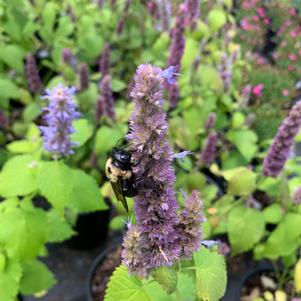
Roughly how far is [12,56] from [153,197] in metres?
1.78

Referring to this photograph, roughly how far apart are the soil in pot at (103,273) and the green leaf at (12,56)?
1.17 m

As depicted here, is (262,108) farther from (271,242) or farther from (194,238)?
(194,238)

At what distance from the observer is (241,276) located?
212cm

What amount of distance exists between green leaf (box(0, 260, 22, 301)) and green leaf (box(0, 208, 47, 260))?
0.05 m

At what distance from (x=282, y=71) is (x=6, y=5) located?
9.64 ft

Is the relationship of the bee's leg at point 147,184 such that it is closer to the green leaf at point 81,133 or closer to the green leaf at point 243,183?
the green leaf at point 81,133

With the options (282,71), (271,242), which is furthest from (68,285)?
(282,71)

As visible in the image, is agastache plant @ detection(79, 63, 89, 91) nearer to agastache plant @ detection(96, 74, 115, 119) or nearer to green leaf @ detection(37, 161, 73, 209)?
agastache plant @ detection(96, 74, 115, 119)

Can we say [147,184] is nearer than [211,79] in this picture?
Yes

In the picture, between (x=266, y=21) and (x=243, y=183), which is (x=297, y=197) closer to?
(x=243, y=183)

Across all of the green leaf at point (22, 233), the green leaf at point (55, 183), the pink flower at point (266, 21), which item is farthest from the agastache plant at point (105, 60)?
the pink flower at point (266, 21)

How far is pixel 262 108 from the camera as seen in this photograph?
10.7 ft

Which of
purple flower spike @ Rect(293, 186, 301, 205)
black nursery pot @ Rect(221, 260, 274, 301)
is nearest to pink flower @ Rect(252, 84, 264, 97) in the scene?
black nursery pot @ Rect(221, 260, 274, 301)

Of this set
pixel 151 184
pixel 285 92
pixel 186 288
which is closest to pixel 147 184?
pixel 151 184
